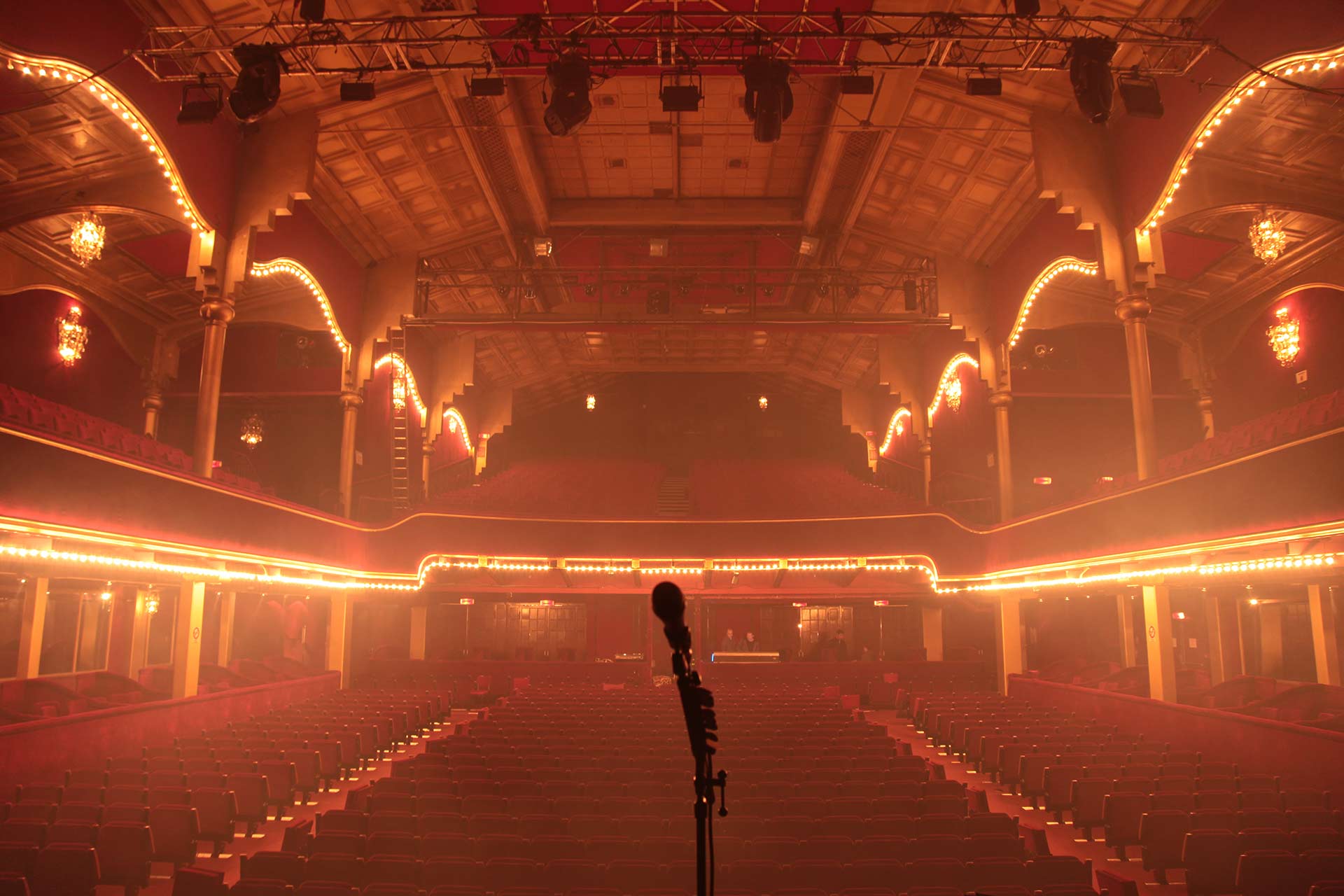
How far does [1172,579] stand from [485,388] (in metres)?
24.2

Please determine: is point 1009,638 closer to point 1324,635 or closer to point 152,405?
point 1324,635

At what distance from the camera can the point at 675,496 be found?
33.0 m

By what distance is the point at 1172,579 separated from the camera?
15055mm

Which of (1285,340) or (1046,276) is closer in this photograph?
(1285,340)

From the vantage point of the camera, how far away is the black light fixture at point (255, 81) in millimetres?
10367

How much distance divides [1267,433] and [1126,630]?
9.99 meters

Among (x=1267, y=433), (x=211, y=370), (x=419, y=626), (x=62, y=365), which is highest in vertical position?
(x=62, y=365)

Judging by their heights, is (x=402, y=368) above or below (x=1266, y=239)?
above

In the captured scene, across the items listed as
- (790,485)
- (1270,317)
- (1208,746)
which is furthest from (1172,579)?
(790,485)

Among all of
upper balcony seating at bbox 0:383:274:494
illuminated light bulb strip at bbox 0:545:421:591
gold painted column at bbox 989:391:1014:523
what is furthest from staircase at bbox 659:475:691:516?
upper balcony seating at bbox 0:383:274:494

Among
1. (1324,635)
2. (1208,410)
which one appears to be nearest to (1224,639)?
(1324,635)

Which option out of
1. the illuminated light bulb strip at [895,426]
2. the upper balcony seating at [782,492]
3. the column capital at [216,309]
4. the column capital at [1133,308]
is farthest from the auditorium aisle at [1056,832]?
the illuminated light bulb strip at [895,426]

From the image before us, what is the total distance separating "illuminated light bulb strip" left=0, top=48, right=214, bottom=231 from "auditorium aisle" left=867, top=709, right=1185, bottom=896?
14.4m

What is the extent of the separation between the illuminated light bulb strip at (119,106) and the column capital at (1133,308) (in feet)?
51.5
